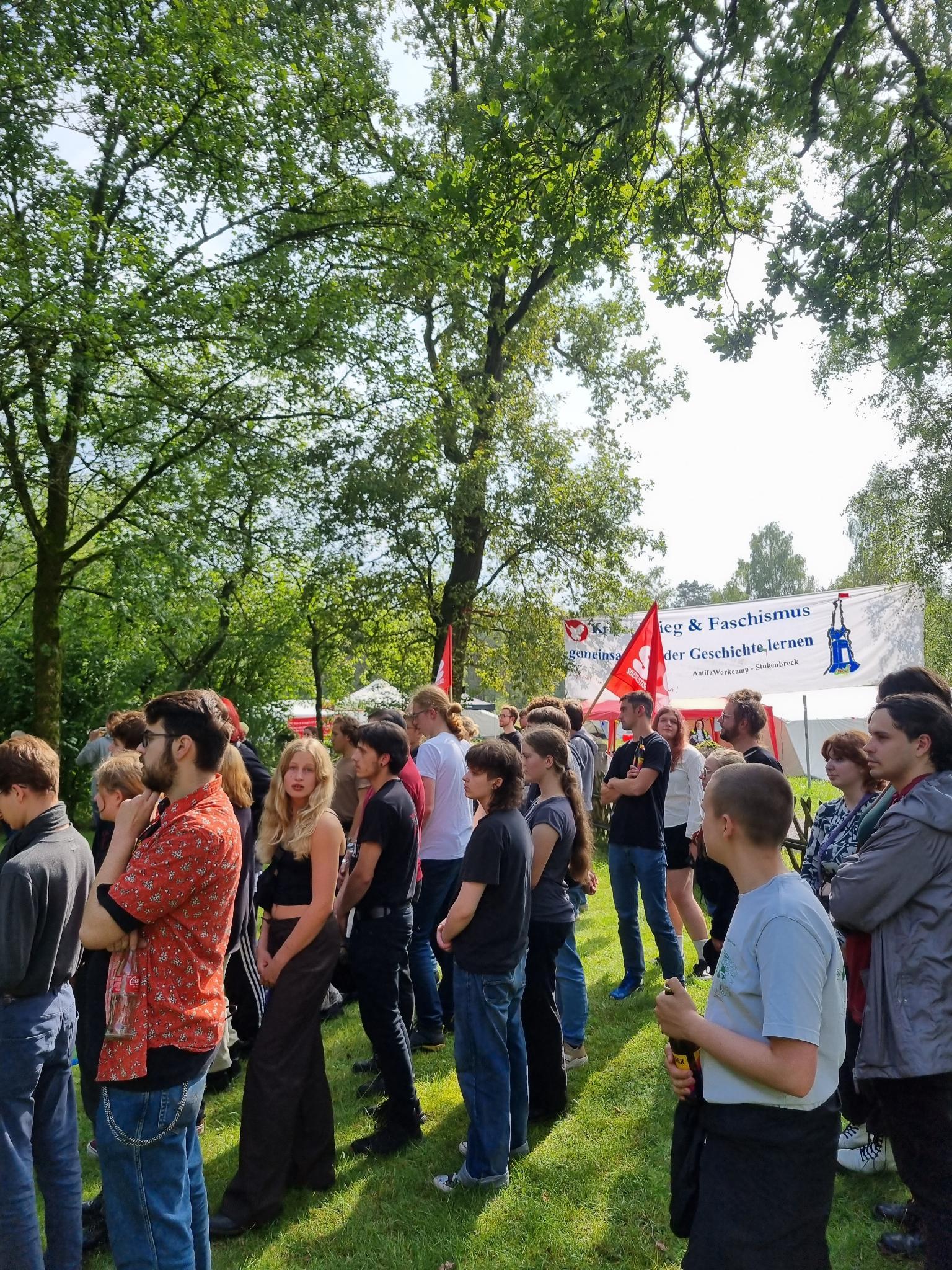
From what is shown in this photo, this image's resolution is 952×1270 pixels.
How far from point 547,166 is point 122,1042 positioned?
20.3ft

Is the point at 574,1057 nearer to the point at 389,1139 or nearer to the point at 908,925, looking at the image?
the point at 389,1139

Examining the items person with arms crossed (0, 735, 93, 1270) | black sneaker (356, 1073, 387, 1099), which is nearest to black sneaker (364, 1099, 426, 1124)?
black sneaker (356, 1073, 387, 1099)

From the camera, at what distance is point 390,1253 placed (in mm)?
3338

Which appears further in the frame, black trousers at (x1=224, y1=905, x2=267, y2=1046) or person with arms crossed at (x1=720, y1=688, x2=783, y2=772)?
black trousers at (x1=224, y1=905, x2=267, y2=1046)

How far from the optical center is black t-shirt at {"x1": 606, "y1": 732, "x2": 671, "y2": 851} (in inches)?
232

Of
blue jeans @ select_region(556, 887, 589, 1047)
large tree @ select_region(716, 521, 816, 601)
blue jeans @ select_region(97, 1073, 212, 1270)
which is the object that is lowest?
blue jeans @ select_region(556, 887, 589, 1047)

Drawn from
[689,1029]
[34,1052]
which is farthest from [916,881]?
[34,1052]

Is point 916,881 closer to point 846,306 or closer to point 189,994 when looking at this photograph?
point 189,994

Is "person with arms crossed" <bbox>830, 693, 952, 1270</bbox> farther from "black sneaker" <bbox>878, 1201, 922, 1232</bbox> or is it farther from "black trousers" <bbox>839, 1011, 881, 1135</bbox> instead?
"black sneaker" <bbox>878, 1201, 922, 1232</bbox>

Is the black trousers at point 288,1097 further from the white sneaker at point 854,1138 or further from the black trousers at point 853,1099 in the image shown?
the white sneaker at point 854,1138

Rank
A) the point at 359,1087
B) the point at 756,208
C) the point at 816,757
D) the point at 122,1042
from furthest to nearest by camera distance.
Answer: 1. the point at 816,757
2. the point at 756,208
3. the point at 359,1087
4. the point at 122,1042

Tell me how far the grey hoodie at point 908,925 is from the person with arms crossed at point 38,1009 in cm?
258

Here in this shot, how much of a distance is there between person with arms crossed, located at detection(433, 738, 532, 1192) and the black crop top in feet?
2.02

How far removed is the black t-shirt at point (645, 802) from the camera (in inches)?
232
